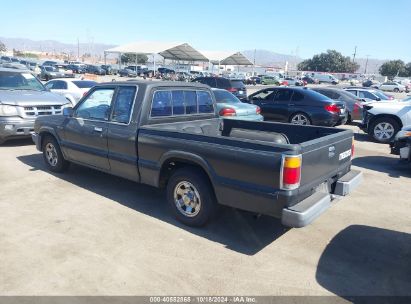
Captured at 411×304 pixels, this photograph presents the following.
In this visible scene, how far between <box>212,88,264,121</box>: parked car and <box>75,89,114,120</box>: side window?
457cm

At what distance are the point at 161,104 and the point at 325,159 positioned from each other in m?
2.40

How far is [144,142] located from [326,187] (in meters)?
2.40

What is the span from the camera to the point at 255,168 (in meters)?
3.74

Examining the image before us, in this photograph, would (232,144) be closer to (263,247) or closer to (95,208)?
(263,247)

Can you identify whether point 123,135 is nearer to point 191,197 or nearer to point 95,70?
point 191,197

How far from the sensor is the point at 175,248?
4.12 m

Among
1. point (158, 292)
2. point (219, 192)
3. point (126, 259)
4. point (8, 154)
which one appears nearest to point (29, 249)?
point (126, 259)

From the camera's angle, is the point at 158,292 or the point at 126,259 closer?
the point at 158,292

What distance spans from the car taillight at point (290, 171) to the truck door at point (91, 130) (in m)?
2.89

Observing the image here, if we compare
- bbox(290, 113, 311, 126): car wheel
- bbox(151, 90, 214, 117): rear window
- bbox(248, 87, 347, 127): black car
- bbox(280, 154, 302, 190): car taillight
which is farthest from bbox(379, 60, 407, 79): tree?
bbox(280, 154, 302, 190): car taillight

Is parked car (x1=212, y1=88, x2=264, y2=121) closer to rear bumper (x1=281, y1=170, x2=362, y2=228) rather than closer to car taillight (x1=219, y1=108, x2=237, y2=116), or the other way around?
car taillight (x1=219, y1=108, x2=237, y2=116)

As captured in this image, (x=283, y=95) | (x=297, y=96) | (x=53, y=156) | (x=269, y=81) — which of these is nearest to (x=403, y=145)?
(x=297, y=96)

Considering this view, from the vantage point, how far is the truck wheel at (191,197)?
4.32 metres

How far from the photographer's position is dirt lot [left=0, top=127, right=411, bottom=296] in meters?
3.44
